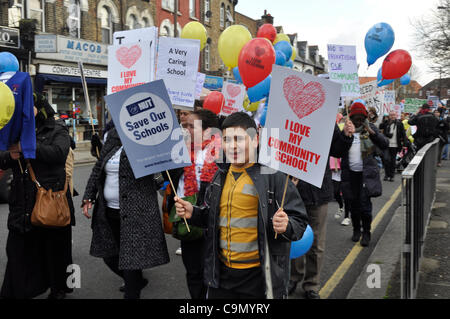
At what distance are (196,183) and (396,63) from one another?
15.0ft

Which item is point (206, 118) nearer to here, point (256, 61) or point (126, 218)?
point (126, 218)

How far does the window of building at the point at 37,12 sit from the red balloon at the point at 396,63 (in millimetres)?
15584

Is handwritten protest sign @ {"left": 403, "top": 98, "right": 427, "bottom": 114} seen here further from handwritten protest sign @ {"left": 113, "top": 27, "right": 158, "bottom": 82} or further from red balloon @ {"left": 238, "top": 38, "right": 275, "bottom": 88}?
handwritten protest sign @ {"left": 113, "top": 27, "right": 158, "bottom": 82}

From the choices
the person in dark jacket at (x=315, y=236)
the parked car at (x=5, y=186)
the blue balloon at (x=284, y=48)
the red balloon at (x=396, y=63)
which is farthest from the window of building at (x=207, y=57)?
the person in dark jacket at (x=315, y=236)

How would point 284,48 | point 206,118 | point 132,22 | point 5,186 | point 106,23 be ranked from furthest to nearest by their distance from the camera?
1. point 132,22
2. point 106,23
3. point 284,48
4. point 5,186
5. point 206,118

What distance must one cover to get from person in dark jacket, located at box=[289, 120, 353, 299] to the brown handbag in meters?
2.18

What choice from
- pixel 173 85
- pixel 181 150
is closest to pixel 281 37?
pixel 173 85

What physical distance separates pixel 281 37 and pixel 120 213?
25.5 ft

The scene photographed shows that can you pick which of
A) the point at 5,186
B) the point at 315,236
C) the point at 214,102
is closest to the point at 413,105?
the point at 214,102

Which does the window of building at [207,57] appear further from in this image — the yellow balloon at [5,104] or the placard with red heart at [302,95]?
the placard with red heart at [302,95]

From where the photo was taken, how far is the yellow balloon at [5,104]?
125 inches

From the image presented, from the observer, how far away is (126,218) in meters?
3.50

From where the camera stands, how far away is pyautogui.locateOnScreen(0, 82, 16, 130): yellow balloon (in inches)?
125
